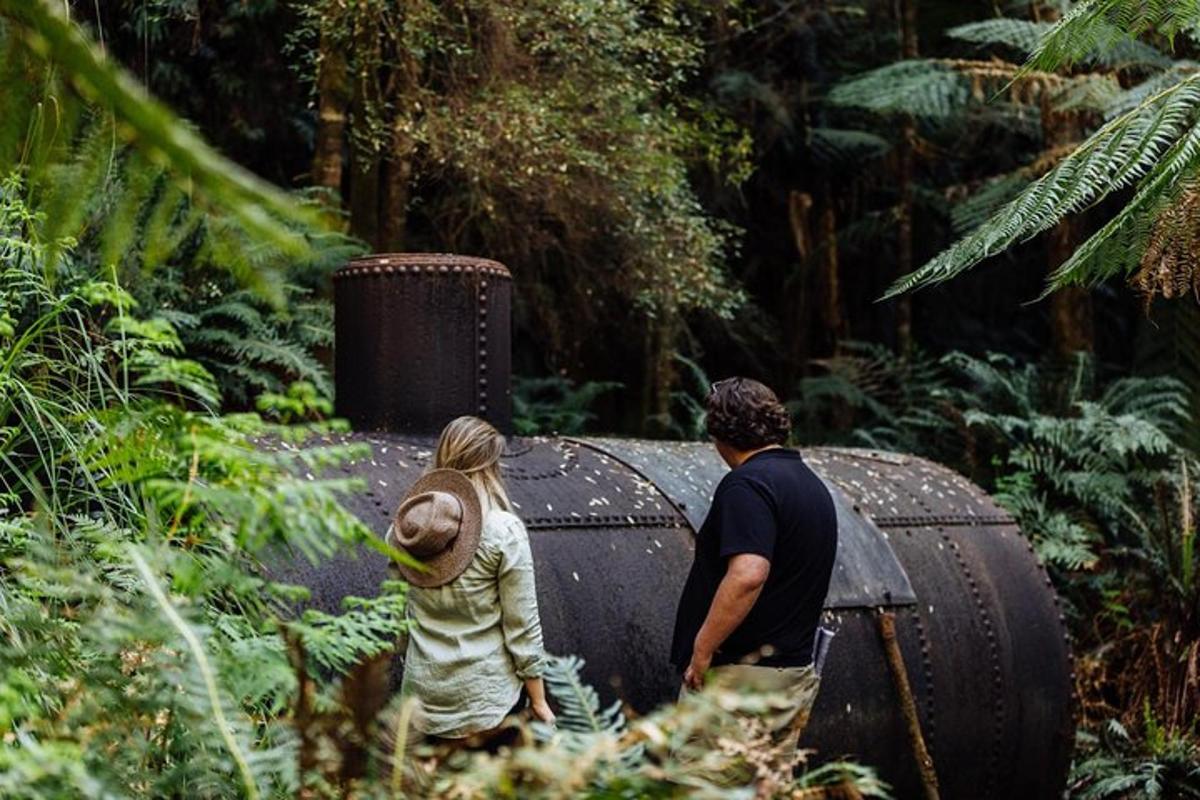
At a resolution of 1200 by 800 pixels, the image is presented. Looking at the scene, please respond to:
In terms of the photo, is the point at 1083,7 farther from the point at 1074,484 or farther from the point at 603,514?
the point at 1074,484

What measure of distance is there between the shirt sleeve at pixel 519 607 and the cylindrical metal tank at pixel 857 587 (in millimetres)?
578

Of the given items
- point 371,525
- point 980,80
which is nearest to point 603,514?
point 371,525

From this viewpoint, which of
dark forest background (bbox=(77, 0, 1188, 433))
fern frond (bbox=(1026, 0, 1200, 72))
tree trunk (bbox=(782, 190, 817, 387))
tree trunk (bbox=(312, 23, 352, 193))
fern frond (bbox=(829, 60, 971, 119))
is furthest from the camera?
tree trunk (bbox=(782, 190, 817, 387))

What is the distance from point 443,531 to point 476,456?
0.26 meters

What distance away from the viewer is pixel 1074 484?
36.7ft

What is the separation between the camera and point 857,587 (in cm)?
662

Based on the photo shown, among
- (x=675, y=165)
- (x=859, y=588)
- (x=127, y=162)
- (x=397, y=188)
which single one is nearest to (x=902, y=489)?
(x=859, y=588)

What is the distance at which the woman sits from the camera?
4.64 metres

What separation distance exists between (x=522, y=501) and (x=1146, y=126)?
94.5 inches

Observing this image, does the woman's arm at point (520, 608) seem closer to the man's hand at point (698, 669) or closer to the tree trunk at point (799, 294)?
the man's hand at point (698, 669)

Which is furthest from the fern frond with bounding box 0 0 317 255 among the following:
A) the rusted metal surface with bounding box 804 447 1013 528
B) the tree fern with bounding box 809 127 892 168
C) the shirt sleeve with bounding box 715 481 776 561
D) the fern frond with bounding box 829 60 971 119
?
the tree fern with bounding box 809 127 892 168

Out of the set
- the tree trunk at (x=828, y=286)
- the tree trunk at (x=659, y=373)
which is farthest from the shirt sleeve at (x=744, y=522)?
the tree trunk at (x=828, y=286)

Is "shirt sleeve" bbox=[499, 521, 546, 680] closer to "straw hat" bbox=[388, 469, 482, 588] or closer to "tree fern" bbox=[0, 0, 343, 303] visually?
"straw hat" bbox=[388, 469, 482, 588]

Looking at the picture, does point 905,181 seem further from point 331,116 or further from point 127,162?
point 127,162
